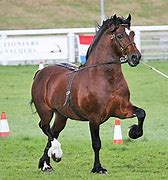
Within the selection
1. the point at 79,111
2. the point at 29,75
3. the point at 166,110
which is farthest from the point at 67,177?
the point at 29,75

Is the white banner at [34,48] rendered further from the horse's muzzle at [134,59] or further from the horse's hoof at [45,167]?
the horse's muzzle at [134,59]

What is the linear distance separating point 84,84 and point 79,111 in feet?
1.27

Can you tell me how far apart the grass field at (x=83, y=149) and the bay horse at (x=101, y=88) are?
0.40 metres

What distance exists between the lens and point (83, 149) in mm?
12711

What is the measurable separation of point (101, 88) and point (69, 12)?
4220 cm

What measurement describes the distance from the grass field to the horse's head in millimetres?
1611

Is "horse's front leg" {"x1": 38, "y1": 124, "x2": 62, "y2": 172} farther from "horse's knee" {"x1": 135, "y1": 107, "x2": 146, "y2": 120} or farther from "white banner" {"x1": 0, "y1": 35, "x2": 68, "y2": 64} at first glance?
"white banner" {"x1": 0, "y1": 35, "x2": 68, "y2": 64}

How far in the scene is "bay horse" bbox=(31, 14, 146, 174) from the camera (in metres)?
10.2

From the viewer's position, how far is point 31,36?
104 feet

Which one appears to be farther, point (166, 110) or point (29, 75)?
point (29, 75)

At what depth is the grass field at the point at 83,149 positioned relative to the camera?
10492 millimetres

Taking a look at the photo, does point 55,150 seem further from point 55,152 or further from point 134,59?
point 134,59

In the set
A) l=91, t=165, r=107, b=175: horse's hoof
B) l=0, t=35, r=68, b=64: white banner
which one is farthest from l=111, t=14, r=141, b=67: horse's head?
l=0, t=35, r=68, b=64: white banner

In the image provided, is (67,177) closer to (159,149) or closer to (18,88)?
(159,149)
